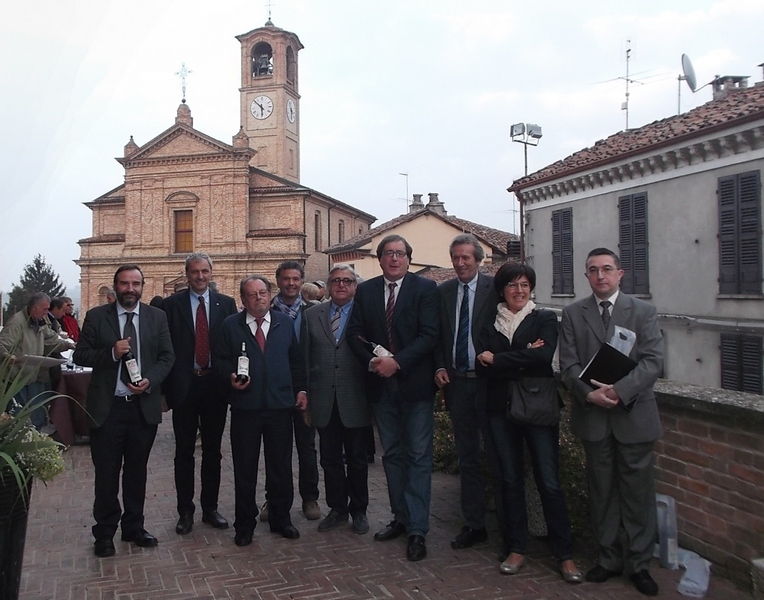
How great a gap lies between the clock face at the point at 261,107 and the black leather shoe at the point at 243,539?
164ft

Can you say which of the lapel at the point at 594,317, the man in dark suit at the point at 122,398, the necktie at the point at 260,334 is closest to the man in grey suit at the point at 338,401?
the necktie at the point at 260,334

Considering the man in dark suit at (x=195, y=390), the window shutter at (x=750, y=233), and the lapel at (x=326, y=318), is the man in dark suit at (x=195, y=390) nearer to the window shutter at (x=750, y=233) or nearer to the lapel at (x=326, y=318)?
the lapel at (x=326, y=318)

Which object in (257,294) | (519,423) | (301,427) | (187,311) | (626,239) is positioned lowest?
(301,427)

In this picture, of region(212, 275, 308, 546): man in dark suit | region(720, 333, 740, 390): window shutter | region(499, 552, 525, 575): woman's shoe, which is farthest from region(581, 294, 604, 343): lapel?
region(720, 333, 740, 390): window shutter

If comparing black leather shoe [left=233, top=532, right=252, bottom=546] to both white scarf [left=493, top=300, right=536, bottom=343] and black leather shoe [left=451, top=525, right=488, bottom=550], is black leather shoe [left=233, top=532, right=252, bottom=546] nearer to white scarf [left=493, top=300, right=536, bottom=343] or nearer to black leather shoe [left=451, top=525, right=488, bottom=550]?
black leather shoe [left=451, top=525, right=488, bottom=550]

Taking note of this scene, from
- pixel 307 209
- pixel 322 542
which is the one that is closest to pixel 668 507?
pixel 322 542

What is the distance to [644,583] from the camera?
4062 mm

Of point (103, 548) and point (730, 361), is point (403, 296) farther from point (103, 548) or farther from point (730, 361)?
point (730, 361)

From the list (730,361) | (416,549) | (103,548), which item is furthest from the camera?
(730,361)

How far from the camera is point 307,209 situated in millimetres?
40125

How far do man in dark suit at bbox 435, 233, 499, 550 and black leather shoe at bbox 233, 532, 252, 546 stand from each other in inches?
57.5

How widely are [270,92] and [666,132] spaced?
39542 mm

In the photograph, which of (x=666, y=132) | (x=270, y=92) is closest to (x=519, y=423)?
(x=666, y=132)

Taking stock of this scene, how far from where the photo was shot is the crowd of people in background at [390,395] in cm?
428
